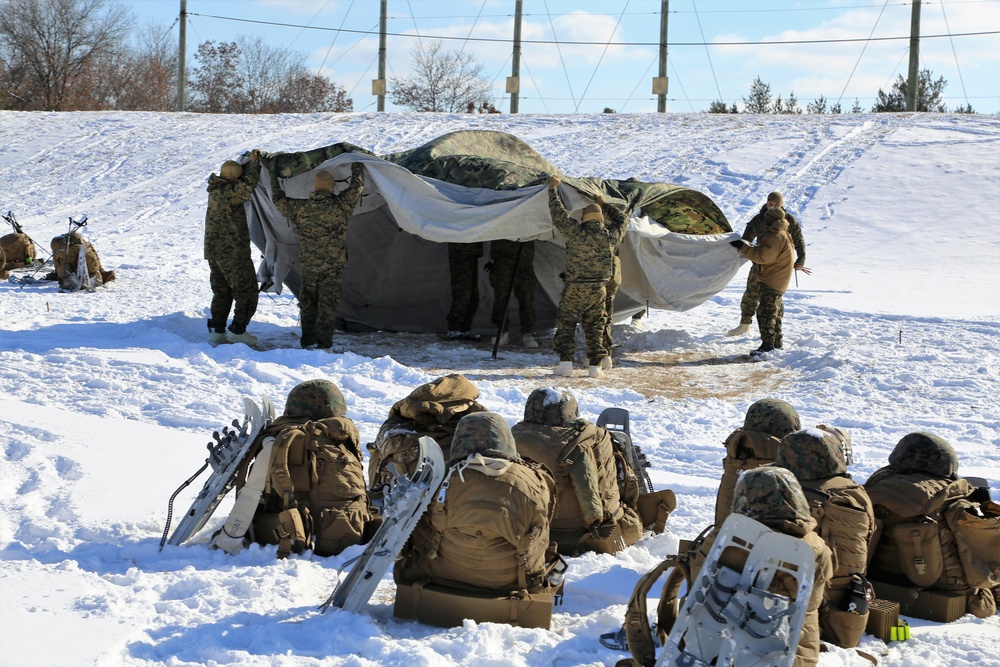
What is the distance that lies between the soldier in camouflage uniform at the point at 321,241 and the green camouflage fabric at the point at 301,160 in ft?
0.32

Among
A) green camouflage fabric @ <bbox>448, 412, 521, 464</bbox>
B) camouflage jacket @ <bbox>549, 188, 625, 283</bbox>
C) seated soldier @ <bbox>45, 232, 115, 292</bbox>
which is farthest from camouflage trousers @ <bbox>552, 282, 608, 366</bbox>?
seated soldier @ <bbox>45, 232, 115, 292</bbox>

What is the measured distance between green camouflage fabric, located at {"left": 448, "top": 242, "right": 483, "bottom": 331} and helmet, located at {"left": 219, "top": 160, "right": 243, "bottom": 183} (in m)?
2.87

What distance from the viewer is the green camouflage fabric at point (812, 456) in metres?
4.96

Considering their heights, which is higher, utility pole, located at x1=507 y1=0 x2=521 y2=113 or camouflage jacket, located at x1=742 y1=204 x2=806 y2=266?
utility pole, located at x1=507 y1=0 x2=521 y2=113

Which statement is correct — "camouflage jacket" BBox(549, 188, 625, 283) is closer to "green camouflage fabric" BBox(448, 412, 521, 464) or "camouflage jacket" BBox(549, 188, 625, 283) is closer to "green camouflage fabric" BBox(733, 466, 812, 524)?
"green camouflage fabric" BBox(448, 412, 521, 464)

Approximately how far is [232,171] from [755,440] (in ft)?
23.7

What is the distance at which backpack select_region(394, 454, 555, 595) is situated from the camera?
4691mm

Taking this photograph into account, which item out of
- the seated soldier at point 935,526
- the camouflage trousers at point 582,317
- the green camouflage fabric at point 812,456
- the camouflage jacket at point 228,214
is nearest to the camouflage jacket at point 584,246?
the camouflage trousers at point 582,317

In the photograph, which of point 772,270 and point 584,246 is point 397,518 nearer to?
point 584,246

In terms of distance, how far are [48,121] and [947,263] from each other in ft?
71.8

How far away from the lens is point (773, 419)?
579cm

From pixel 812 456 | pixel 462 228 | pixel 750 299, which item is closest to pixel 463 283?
pixel 462 228

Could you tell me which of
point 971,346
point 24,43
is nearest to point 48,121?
point 24,43

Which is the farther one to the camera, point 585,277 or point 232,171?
point 232,171
